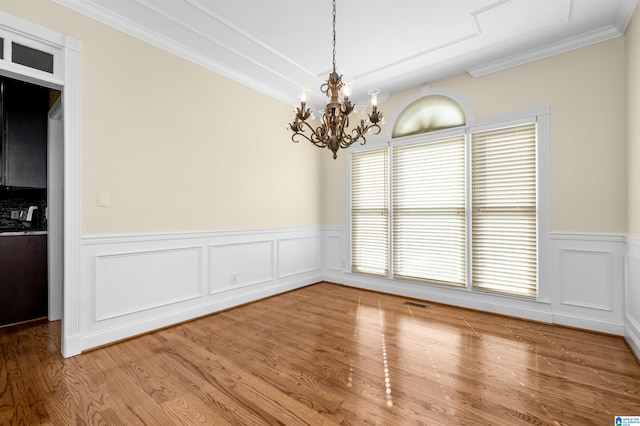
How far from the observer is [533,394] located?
6.46ft

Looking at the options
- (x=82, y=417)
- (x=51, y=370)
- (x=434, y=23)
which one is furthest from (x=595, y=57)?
(x=51, y=370)

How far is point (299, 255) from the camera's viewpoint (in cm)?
489

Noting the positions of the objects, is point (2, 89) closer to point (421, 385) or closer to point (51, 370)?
point (51, 370)

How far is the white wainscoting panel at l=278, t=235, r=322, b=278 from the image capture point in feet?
15.1

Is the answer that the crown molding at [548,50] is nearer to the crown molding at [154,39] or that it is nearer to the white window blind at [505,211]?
the white window blind at [505,211]

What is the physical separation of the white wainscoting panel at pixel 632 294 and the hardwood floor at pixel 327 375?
0.14 metres

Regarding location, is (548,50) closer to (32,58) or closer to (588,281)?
(588,281)

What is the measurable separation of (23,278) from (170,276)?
167 cm

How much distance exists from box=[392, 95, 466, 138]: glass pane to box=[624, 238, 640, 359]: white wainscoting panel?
2157 millimetres

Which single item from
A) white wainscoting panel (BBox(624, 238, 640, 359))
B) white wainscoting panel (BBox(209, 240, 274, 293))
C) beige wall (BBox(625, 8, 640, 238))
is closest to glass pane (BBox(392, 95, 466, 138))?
beige wall (BBox(625, 8, 640, 238))

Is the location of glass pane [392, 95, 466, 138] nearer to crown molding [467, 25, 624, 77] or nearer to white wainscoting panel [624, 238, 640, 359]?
crown molding [467, 25, 624, 77]

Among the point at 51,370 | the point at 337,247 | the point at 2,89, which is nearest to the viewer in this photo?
the point at 51,370

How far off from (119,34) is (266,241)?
286 cm

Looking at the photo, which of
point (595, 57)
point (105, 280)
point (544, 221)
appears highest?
point (595, 57)
